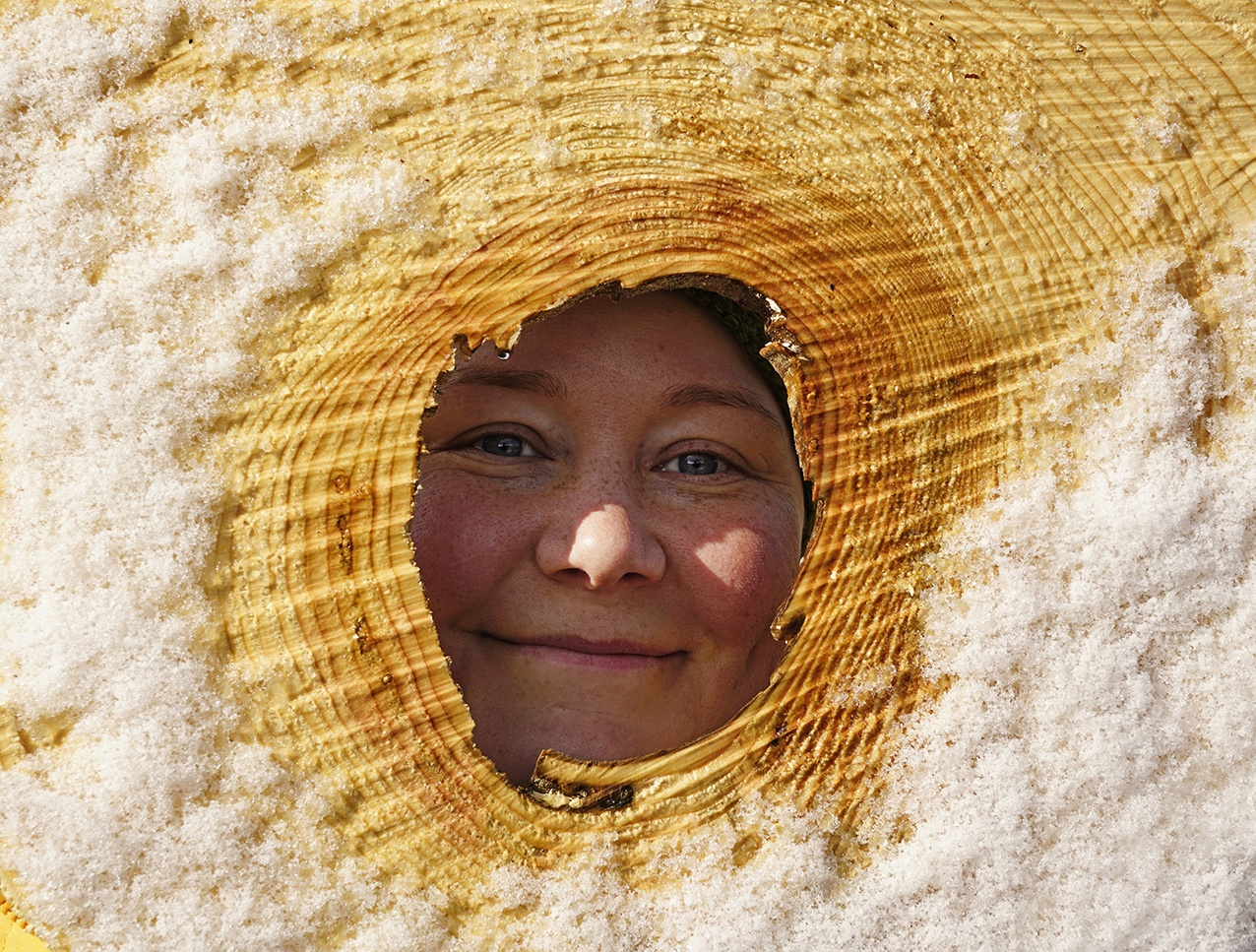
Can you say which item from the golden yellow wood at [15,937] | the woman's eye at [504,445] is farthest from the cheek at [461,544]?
the golden yellow wood at [15,937]

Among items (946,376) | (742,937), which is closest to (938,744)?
(742,937)

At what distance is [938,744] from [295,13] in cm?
106

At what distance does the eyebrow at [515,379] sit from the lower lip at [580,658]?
1.30ft

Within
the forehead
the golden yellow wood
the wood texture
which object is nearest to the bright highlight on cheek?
the forehead

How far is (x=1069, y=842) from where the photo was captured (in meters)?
1.16

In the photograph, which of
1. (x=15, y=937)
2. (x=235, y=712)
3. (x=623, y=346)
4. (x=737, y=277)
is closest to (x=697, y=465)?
(x=623, y=346)

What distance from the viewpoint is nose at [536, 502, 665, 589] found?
1483 millimetres

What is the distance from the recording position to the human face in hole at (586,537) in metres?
1.57

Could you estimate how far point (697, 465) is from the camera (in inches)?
70.7

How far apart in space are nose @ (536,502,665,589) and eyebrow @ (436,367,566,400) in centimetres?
20

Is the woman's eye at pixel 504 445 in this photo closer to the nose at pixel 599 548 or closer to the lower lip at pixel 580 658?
the nose at pixel 599 548

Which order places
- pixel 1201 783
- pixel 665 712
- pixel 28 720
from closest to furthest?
1. pixel 28 720
2. pixel 1201 783
3. pixel 665 712

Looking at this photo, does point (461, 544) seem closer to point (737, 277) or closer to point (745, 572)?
point (745, 572)

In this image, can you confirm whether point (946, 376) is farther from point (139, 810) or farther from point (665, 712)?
point (139, 810)
